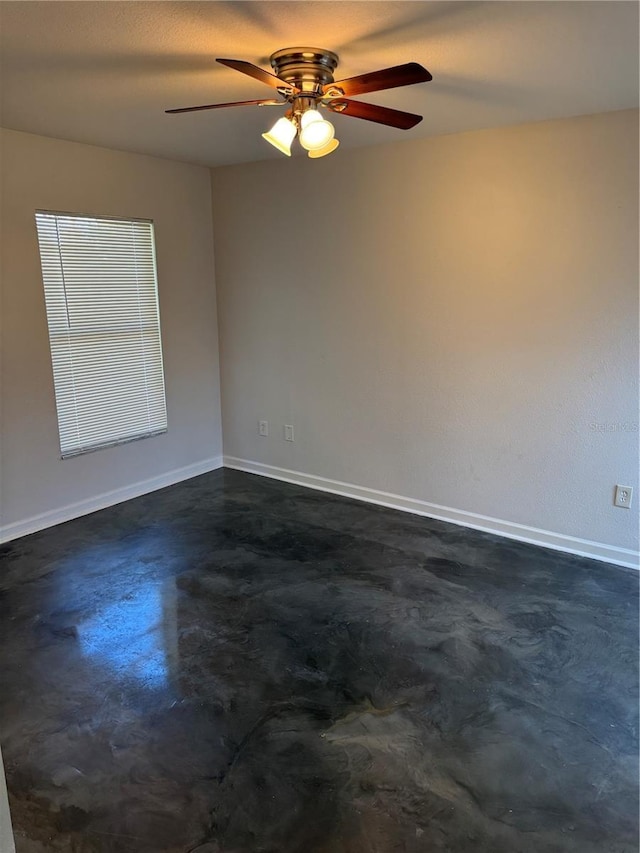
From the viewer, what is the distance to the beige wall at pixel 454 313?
2975mm

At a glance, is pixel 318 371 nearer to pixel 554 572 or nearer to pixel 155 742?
pixel 554 572

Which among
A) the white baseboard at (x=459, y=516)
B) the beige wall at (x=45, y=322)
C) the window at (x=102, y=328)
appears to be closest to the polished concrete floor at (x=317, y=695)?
the white baseboard at (x=459, y=516)

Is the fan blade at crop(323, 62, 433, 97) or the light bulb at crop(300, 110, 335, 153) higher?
the fan blade at crop(323, 62, 433, 97)

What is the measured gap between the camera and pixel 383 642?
2.51m

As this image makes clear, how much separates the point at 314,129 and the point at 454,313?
1733 millimetres

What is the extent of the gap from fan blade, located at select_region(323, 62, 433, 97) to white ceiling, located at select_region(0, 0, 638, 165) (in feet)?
0.53

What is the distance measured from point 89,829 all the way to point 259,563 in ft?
5.35

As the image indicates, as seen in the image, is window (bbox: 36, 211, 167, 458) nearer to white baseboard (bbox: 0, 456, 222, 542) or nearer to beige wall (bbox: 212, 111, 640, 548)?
white baseboard (bbox: 0, 456, 222, 542)

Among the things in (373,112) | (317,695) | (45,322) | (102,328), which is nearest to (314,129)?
(373,112)

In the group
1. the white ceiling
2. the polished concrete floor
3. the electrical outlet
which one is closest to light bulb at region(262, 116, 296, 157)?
the white ceiling

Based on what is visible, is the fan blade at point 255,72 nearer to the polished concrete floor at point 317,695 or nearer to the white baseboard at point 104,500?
the polished concrete floor at point 317,695

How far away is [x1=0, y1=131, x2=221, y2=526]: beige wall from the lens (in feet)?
10.9

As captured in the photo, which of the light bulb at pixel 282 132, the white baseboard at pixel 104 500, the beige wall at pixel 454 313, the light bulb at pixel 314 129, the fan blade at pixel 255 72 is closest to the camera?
the fan blade at pixel 255 72

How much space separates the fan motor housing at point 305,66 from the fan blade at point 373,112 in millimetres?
96
